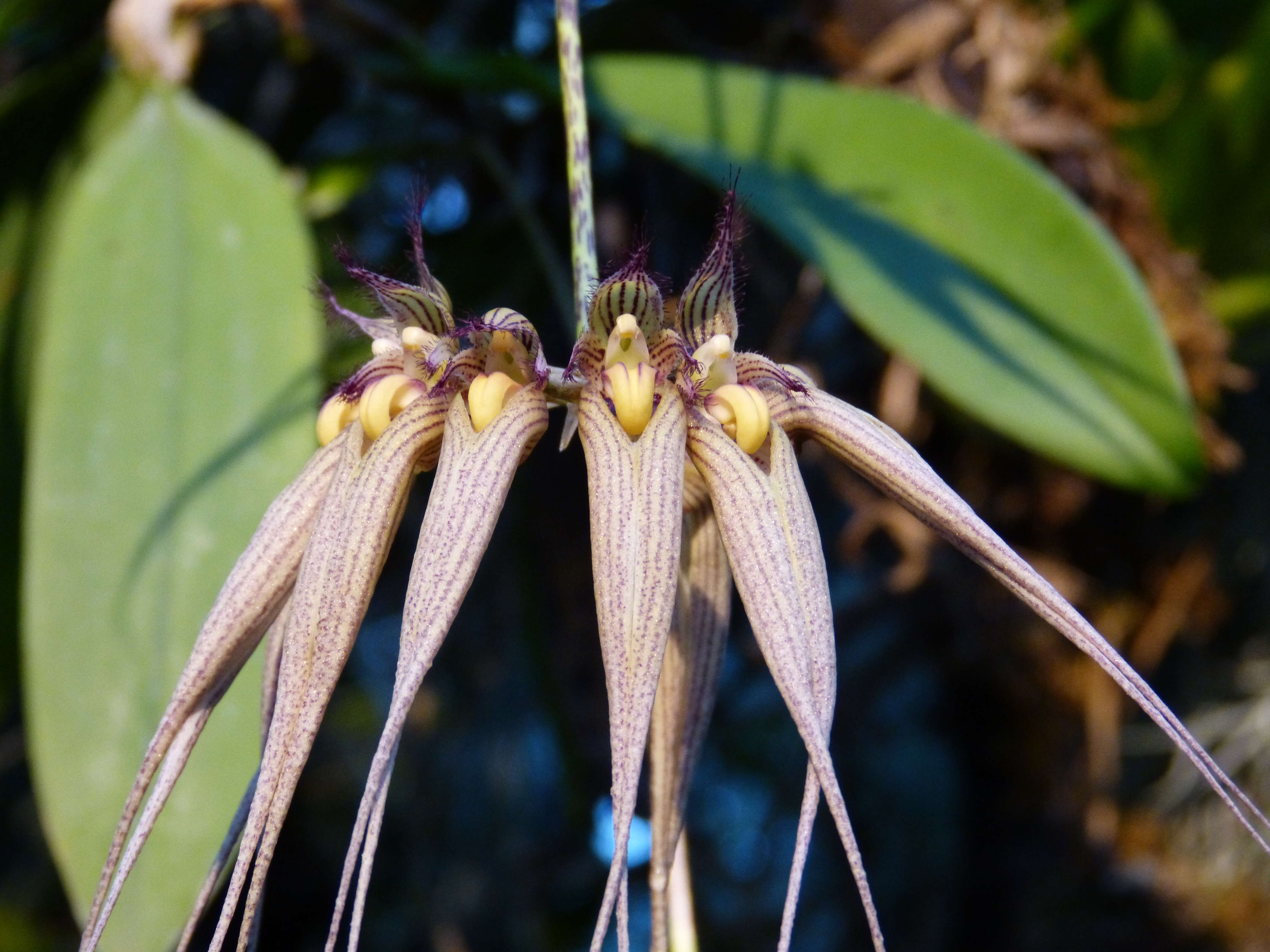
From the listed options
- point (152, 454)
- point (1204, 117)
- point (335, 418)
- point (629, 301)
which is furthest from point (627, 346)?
point (1204, 117)

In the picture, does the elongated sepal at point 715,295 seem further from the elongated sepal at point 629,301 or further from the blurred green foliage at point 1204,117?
the blurred green foliage at point 1204,117

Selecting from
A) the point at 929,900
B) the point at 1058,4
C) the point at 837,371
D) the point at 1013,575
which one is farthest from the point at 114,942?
the point at 929,900

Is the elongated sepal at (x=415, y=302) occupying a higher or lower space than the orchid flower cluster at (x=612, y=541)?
higher

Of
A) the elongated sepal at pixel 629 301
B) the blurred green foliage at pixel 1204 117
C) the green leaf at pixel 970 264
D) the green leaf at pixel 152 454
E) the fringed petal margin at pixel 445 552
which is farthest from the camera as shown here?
the blurred green foliage at pixel 1204 117

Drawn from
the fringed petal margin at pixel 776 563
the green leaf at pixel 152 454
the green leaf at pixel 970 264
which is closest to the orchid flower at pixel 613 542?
the fringed petal margin at pixel 776 563

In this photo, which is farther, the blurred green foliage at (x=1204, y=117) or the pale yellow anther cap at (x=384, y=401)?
the blurred green foliage at (x=1204, y=117)

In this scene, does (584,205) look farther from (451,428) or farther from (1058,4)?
(1058,4)

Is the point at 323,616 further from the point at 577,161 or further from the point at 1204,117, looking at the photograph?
the point at 1204,117

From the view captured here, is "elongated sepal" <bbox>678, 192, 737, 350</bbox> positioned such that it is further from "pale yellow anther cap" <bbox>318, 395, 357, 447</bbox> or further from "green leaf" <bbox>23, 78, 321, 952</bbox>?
"green leaf" <bbox>23, 78, 321, 952</bbox>

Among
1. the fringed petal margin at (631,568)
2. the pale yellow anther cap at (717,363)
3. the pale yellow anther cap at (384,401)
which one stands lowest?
the fringed petal margin at (631,568)
